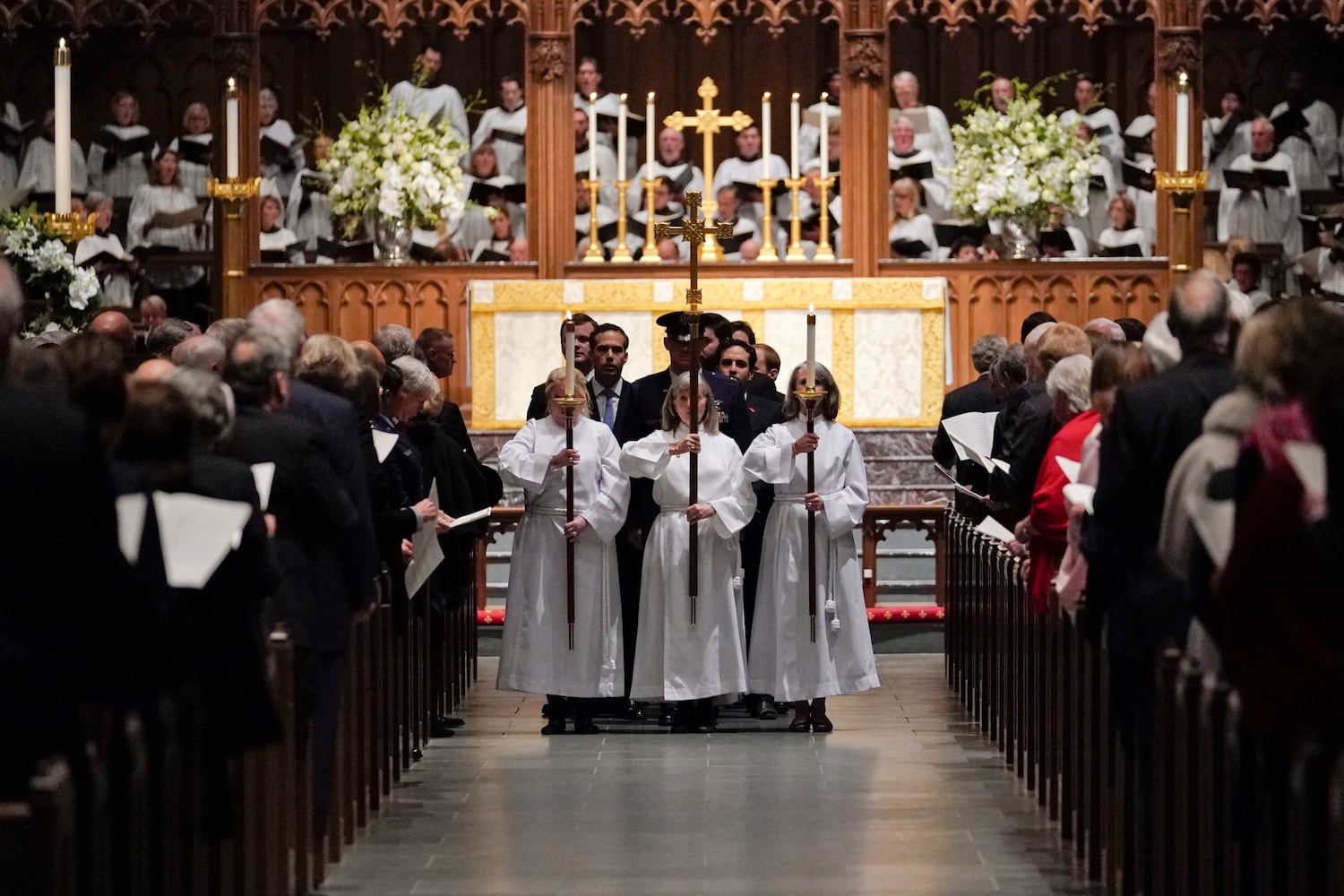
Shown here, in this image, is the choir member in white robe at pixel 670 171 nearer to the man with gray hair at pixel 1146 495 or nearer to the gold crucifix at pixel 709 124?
the gold crucifix at pixel 709 124

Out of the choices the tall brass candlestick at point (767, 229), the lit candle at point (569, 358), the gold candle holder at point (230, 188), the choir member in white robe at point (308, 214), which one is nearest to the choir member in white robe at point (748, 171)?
the tall brass candlestick at point (767, 229)

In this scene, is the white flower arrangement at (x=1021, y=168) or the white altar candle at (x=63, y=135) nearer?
the white altar candle at (x=63, y=135)

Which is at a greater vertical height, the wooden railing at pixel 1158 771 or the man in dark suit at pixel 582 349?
the man in dark suit at pixel 582 349

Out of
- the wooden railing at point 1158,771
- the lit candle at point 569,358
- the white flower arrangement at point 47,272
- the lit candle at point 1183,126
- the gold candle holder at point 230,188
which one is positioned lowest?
the wooden railing at point 1158,771

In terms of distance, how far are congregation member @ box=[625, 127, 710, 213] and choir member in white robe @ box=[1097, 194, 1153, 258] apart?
2.94 m

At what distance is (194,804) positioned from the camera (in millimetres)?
5441

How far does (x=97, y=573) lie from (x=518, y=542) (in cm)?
587

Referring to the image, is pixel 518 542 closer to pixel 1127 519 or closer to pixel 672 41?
pixel 1127 519

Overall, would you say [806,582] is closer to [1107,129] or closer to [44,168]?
[1107,129]

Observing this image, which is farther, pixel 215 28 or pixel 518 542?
pixel 215 28

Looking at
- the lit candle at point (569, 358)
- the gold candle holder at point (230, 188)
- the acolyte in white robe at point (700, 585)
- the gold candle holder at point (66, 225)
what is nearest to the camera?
the gold candle holder at point (66, 225)

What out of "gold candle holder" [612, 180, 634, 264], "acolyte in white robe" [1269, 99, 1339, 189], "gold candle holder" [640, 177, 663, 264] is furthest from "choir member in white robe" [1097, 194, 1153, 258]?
"gold candle holder" [612, 180, 634, 264]

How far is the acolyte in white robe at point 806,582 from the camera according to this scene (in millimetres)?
10070

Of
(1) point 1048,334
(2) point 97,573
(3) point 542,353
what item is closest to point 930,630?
(3) point 542,353
